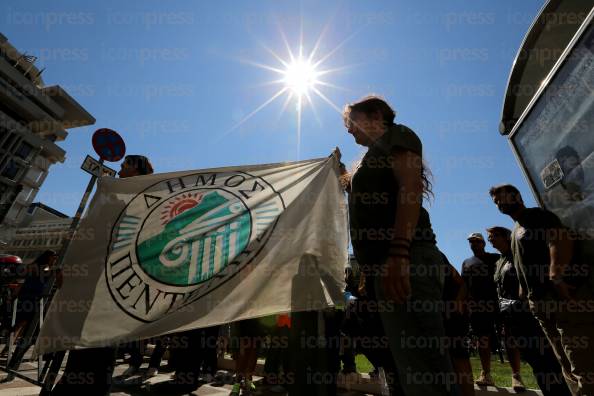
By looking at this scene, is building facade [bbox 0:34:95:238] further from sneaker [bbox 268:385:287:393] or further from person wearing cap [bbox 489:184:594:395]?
person wearing cap [bbox 489:184:594:395]

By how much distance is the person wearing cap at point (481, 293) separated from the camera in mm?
4637

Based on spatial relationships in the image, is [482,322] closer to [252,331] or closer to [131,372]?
[252,331]

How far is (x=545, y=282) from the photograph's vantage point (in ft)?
9.66

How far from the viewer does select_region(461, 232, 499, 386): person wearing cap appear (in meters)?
4.64

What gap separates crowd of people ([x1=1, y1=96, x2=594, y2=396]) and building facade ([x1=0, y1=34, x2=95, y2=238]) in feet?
171

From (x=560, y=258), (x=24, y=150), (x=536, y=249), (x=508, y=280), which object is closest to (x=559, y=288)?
(x=560, y=258)

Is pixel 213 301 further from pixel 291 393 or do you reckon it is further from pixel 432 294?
pixel 432 294

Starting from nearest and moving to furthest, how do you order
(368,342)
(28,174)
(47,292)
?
(368,342) → (47,292) → (28,174)

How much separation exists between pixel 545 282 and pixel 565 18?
2.37 meters

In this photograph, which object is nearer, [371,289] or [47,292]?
[371,289]

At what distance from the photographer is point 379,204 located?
5.85 ft

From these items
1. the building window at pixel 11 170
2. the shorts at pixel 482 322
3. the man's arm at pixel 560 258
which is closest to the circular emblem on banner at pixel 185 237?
the man's arm at pixel 560 258

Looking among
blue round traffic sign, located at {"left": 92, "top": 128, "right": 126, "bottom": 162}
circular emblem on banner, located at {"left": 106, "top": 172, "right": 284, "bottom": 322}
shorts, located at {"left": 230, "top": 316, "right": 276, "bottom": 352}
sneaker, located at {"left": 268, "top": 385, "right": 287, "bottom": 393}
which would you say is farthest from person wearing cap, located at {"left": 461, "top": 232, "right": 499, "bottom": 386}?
blue round traffic sign, located at {"left": 92, "top": 128, "right": 126, "bottom": 162}

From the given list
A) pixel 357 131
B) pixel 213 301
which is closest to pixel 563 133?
pixel 357 131
